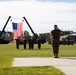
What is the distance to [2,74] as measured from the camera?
11750mm

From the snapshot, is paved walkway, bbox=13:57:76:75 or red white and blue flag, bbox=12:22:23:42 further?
red white and blue flag, bbox=12:22:23:42

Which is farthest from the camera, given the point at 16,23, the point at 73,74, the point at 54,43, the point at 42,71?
the point at 16,23

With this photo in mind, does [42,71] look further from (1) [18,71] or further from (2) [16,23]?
(2) [16,23]

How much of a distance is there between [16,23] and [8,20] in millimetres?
2181

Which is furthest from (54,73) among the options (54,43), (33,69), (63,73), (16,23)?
(16,23)

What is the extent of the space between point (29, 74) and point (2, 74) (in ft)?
3.11

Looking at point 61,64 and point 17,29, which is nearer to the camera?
point 61,64

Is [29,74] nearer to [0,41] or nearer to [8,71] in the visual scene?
[8,71]

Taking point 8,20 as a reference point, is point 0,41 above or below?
below

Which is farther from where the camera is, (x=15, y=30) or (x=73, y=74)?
(x=15, y=30)

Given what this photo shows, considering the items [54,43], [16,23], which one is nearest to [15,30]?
[16,23]

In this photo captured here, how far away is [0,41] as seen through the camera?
77062mm

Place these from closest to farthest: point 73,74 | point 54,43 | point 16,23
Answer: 1. point 73,74
2. point 54,43
3. point 16,23

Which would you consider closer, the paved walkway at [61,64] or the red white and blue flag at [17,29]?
the paved walkway at [61,64]
